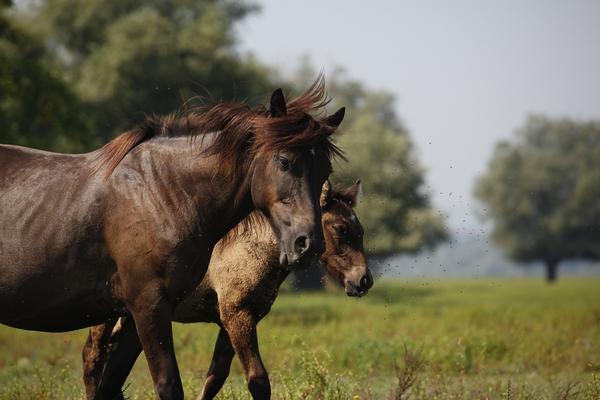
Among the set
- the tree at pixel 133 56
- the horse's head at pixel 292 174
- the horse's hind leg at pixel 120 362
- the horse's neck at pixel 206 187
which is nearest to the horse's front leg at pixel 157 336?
the horse's neck at pixel 206 187

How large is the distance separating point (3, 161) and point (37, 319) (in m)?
1.19

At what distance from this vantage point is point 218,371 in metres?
8.68

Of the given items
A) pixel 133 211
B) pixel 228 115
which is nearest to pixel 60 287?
pixel 133 211

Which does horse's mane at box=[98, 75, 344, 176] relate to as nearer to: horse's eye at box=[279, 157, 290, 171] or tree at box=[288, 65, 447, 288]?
horse's eye at box=[279, 157, 290, 171]

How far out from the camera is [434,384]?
1009 centimetres

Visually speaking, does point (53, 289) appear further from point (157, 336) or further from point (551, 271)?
point (551, 271)

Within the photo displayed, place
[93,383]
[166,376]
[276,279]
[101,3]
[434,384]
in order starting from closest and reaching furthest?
[166,376] → [93,383] → [276,279] → [434,384] → [101,3]

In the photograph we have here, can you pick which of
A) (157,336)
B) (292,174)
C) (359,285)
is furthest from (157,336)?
(359,285)

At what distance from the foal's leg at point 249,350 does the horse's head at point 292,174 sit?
80.8 inches

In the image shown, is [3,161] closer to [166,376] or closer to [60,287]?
[60,287]

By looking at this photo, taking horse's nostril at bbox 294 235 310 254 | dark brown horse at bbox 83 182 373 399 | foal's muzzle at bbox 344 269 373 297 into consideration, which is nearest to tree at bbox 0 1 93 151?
dark brown horse at bbox 83 182 373 399

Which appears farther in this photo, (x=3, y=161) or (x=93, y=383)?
(x=93, y=383)

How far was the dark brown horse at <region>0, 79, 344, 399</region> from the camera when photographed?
242 inches

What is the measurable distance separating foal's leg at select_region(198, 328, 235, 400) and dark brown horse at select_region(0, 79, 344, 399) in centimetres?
236
